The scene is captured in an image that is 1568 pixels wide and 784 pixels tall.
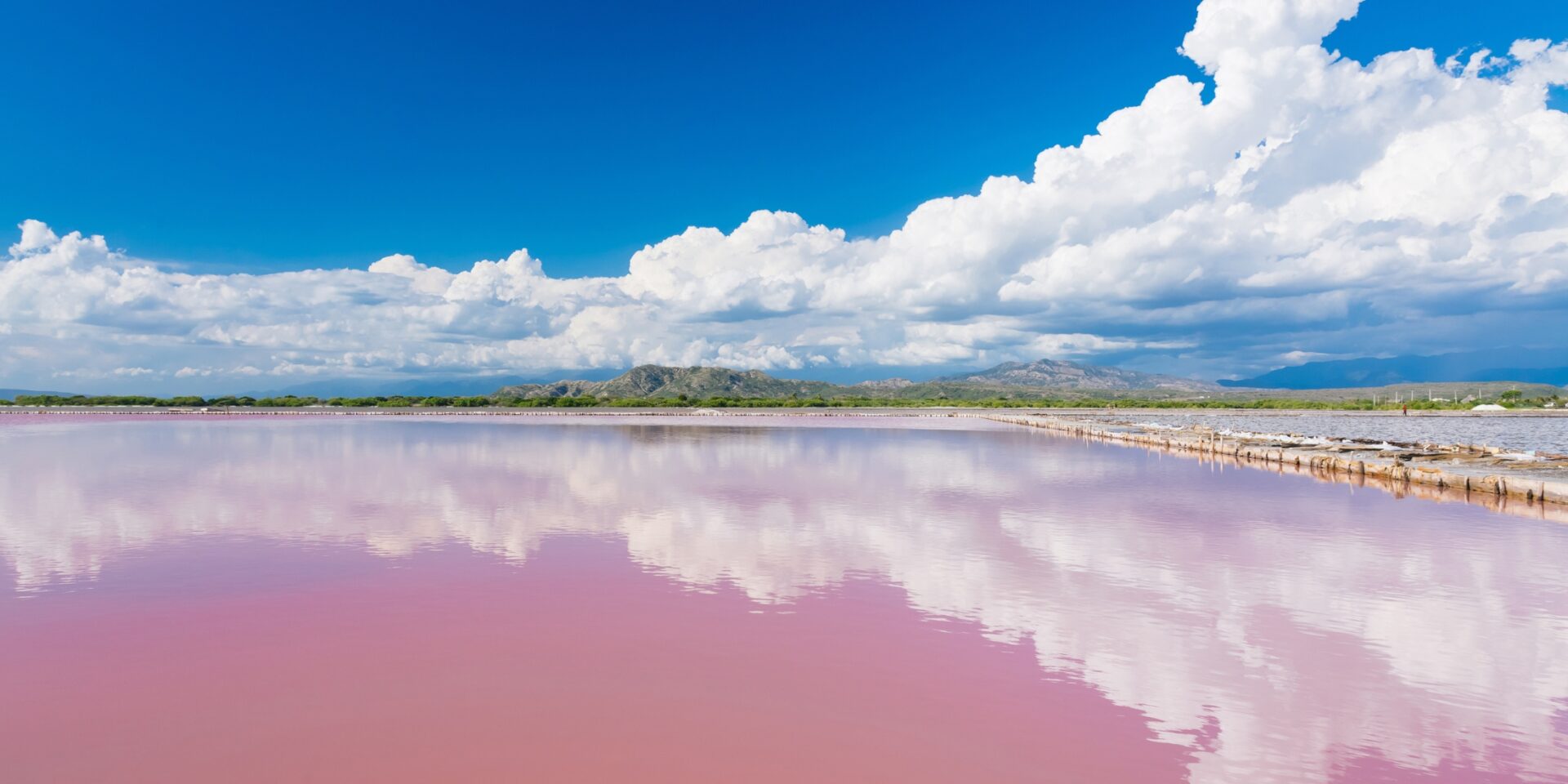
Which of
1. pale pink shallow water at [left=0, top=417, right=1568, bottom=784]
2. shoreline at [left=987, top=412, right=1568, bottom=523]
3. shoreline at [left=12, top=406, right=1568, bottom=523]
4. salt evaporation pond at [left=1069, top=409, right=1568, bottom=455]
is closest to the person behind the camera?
pale pink shallow water at [left=0, top=417, right=1568, bottom=784]

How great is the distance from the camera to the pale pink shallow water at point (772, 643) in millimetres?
6207

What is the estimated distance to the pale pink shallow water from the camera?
6207 millimetres

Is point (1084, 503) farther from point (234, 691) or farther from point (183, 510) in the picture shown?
point (183, 510)

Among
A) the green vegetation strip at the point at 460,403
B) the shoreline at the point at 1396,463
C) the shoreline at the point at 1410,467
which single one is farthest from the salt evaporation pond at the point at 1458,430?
the green vegetation strip at the point at 460,403

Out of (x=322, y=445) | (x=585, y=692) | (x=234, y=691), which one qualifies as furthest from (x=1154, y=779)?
(x=322, y=445)

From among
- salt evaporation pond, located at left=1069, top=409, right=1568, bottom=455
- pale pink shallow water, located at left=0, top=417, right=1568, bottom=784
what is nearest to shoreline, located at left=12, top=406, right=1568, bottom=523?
pale pink shallow water, located at left=0, top=417, right=1568, bottom=784

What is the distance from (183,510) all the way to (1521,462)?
41313 millimetres

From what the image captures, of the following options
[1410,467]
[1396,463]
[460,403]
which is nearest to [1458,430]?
[1396,463]

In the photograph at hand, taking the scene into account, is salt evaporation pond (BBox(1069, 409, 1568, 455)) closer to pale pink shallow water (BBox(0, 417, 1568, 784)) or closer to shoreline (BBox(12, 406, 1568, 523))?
shoreline (BBox(12, 406, 1568, 523))

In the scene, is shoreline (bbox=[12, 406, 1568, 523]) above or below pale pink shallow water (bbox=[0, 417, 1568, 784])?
above

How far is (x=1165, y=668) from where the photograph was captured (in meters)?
8.04

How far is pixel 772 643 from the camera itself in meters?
8.72

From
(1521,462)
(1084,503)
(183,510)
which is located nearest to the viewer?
(183,510)

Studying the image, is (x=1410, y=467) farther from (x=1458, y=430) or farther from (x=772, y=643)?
(x=1458, y=430)
